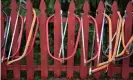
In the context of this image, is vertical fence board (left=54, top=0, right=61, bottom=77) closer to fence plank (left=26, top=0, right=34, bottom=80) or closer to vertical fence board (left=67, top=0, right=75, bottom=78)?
vertical fence board (left=67, top=0, right=75, bottom=78)

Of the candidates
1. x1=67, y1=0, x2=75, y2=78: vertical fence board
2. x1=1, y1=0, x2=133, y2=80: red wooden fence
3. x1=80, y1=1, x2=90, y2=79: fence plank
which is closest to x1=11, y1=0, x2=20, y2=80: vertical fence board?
x1=1, y1=0, x2=133, y2=80: red wooden fence

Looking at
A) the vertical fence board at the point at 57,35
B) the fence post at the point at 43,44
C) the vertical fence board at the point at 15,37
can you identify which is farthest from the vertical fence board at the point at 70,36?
the vertical fence board at the point at 15,37

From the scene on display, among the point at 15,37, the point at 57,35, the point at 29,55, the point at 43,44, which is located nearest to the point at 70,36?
the point at 57,35

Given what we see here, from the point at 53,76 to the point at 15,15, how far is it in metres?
1.32

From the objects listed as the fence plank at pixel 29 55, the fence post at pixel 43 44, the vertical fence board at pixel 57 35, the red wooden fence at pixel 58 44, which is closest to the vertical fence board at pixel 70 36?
the red wooden fence at pixel 58 44

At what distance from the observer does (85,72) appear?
5.07 m

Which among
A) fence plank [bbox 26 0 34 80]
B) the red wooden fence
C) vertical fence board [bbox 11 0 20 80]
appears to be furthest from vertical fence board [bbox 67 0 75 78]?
vertical fence board [bbox 11 0 20 80]

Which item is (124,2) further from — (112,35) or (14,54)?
(14,54)

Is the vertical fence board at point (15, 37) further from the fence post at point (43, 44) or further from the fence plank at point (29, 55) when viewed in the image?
the fence post at point (43, 44)

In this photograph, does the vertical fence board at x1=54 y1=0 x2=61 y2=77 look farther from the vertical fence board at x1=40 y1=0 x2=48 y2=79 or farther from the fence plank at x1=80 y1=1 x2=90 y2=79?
the fence plank at x1=80 y1=1 x2=90 y2=79

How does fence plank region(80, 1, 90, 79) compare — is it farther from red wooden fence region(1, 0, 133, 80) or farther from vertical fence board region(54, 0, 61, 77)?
vertical fence board region(54, 0, 61, 77)

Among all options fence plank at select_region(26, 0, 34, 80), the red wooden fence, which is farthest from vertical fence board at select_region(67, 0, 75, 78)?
fence plank at select_region(26, 0, 34, 80)

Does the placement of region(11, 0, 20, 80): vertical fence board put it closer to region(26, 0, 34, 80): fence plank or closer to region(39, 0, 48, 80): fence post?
region(26, 0, 34, 80): fence plank

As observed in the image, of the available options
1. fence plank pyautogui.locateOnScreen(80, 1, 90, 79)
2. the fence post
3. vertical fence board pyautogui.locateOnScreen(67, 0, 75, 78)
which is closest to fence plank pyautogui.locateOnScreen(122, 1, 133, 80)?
fence plank pyautogui.locateOnScreen(80, 1, 90, 79)
